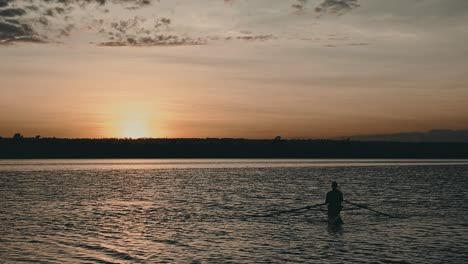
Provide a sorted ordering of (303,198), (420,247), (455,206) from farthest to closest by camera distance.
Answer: (303,198)
(455,206)
(420,247)

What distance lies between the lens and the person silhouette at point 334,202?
125 feet

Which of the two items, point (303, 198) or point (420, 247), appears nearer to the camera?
point (420, 247)

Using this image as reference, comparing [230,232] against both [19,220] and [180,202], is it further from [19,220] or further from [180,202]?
[180,202]

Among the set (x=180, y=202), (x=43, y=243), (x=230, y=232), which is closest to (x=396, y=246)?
(x=230, y=232)

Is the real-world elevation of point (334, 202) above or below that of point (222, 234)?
above

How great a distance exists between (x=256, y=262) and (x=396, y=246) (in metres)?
9.32

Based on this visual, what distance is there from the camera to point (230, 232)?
121 ft

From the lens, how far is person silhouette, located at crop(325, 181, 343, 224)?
1497 inches

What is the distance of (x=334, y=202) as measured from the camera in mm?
38812

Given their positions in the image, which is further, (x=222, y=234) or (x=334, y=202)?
(x=334, y=202)

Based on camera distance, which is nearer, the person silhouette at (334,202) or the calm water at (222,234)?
the calm water at (222,234)

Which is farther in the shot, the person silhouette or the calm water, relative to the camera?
the person silhouette

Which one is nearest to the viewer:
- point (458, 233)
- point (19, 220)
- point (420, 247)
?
point (420, 247)

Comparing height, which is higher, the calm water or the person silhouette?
the person silhouette
